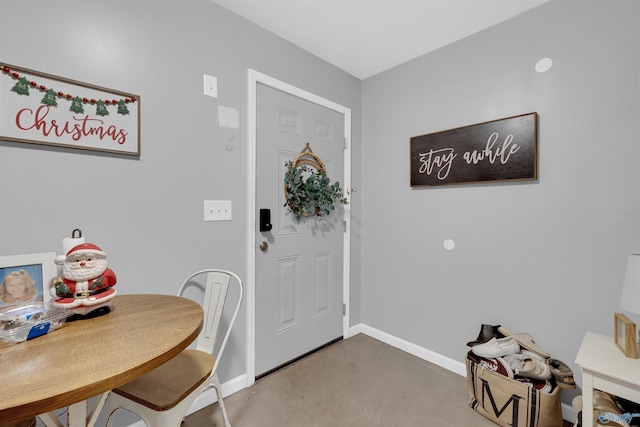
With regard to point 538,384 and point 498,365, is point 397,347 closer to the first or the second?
point 498,365

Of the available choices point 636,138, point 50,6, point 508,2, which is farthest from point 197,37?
point 636,138

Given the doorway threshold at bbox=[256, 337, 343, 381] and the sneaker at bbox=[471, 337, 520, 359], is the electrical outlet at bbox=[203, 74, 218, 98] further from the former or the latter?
the sneaker at bbox=[471, 337, 520, 359]

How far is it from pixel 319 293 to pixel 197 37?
201cm

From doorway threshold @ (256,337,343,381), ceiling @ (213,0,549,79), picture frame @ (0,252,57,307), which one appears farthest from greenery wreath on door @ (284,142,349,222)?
picture frame @ (0,252,57,307)

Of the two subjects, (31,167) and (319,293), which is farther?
(319,293)

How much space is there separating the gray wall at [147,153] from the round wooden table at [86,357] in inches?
19.3

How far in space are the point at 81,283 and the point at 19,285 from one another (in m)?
0.35

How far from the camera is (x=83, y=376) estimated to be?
688 millimetres

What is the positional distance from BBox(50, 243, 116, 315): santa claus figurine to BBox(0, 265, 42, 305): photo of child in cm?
20

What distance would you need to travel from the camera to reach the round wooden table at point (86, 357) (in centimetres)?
62

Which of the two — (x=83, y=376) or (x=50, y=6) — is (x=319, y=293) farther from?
(x=50, y=6)

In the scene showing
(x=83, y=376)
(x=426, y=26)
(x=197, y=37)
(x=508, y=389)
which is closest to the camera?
(x=83, y=376)

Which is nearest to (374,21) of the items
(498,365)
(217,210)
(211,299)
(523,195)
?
(523,195)

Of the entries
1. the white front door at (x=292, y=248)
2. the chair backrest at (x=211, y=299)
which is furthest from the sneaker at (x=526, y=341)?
the chair backrest at (x=211, y=299)
